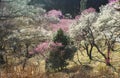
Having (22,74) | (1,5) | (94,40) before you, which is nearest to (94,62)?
(94,40)

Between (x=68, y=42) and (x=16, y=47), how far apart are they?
4.14 meters

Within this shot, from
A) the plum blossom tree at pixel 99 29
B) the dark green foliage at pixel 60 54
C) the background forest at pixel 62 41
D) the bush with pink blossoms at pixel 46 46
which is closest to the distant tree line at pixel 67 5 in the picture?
the background forest at pixel 62 41

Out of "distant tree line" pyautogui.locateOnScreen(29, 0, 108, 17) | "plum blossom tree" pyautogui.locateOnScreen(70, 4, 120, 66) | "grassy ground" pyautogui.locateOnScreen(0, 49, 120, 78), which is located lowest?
"grassy ground" pyautogui.locateOnScreen(0, 49, 120, 78)

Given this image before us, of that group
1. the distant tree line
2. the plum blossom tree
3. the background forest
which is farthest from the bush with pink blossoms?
the distant tree line

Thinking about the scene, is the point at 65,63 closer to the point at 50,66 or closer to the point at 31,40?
the point at 50,66

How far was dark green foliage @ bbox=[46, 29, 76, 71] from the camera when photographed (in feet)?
70.6

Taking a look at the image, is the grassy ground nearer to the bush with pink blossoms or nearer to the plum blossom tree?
the plum blossom tree

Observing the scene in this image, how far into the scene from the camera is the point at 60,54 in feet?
70.7

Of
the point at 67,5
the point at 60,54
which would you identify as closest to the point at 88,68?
the point at 60,54

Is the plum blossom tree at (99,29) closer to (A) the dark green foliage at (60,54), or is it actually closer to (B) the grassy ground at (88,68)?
(B) the grassy ground at (88,68)

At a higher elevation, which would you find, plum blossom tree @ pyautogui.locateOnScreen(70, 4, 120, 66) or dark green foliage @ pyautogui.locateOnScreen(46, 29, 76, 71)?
plum blossom tree @ pyautogui.locateOnScreen(70, 4, 120, 66)

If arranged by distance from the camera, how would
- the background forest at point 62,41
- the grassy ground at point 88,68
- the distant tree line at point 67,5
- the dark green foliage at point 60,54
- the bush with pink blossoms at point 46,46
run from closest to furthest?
the background forest at point 62,41 < the grassy ground at point 88,68 < the bush with pink blossoms at point 46,46 < the dark green foliage at point 60,54 < the distant tree line at point 67,5

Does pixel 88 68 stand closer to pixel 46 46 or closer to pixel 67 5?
pixel 46 46

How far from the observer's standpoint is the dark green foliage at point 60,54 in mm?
21531
